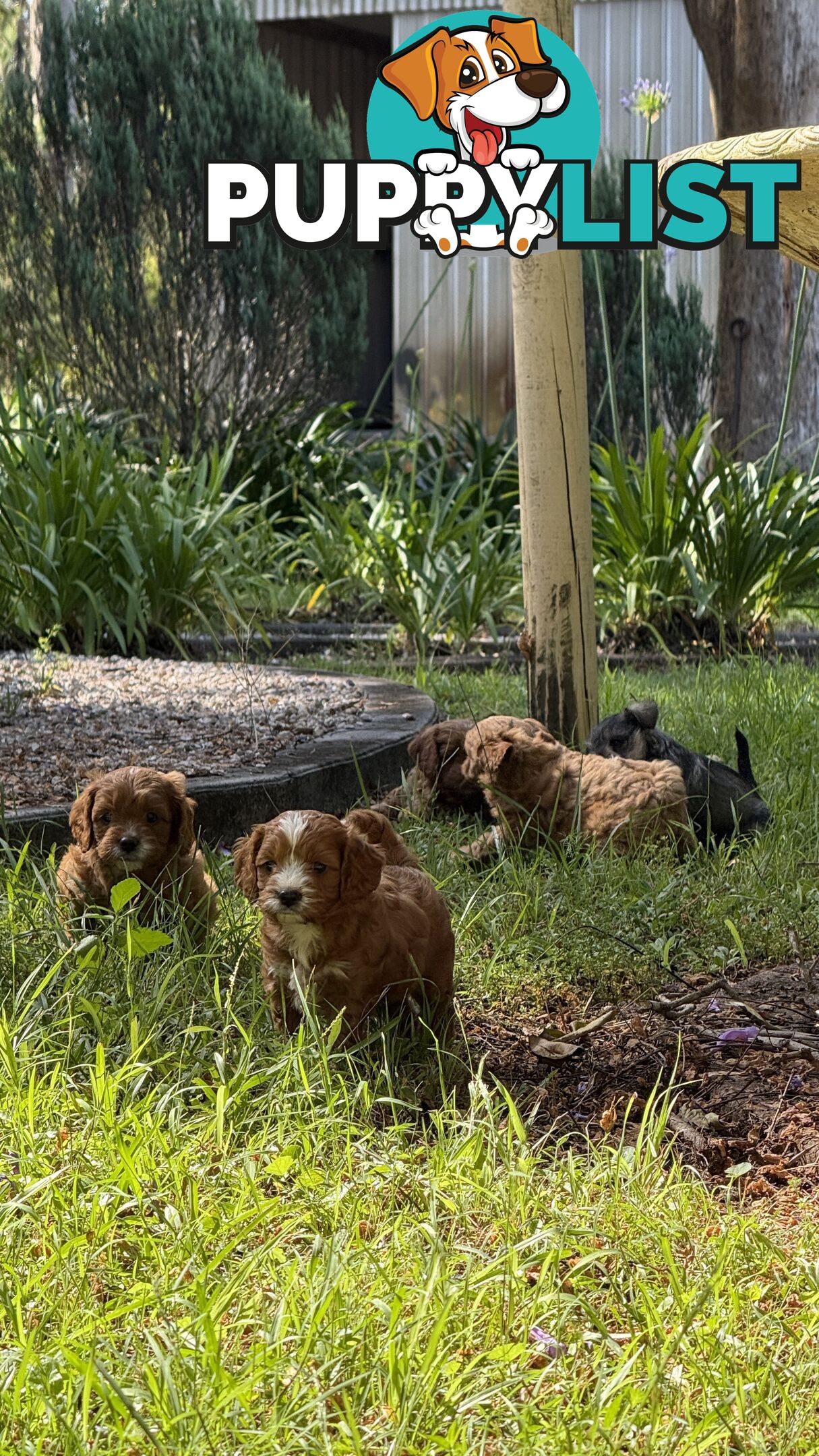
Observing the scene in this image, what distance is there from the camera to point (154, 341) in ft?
35.2

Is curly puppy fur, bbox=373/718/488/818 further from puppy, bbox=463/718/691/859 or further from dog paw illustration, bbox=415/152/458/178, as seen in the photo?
dog paw illustration, bbox=415/152/458/178

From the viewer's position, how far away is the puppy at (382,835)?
9.80 ft

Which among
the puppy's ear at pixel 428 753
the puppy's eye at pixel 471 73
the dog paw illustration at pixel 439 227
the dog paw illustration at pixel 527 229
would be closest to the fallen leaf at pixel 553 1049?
the puppy's ear at pixel 428 753

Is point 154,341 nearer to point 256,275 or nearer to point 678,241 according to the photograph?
point 256,275

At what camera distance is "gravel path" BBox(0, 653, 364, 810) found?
14.3 ft

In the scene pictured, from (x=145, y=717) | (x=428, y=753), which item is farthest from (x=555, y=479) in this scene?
(x=145, y=717)

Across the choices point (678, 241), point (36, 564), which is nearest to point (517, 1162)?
point (678, 241)

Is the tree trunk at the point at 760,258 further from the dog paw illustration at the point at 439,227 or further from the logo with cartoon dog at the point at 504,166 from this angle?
the logo with cartoon dog at the point at 504,166

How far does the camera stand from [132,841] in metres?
3.06

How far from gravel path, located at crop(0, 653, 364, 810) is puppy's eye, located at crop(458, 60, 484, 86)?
301cm

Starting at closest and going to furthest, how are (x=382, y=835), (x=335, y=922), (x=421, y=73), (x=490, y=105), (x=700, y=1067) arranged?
(x=335, y=922)
(x=700, y=1067)
(x=382, y=835)
(x=490, y=105)
(x=421, y=73)

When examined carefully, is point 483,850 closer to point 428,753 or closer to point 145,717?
point 428,753

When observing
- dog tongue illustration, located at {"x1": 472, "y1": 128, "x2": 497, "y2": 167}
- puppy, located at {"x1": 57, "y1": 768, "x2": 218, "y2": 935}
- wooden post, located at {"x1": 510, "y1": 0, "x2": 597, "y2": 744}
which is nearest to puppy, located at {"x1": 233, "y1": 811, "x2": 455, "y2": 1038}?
puppy, located at {"x1": 57, "y1": 768, "x2": 218, "y2": 935}

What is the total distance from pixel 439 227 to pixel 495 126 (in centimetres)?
355
